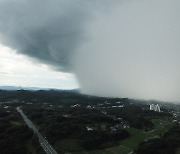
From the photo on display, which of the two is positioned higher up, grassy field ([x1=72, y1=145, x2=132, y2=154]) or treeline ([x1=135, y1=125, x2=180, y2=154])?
treeline ([x1=135, y1=125, x2=180, y2=154])

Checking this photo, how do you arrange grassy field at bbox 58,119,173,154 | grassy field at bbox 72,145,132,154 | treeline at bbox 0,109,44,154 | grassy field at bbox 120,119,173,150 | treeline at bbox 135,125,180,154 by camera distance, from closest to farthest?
treeline at bbox 0,109,44,154 → treeline at bbox 135,125,180,154 → grassy field at bbox 72,145,132,154 → grassy field at bbox 58,119,173,154 → grassy field at bbox 120,119,173,150

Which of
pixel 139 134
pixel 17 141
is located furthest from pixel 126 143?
pixel 17 141

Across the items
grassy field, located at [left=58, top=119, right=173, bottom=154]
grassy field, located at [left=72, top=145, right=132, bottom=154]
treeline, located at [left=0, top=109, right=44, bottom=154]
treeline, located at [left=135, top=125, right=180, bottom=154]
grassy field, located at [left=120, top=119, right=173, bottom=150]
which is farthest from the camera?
grassy field, located at [left=120, top=119, right=173, bottom=150]

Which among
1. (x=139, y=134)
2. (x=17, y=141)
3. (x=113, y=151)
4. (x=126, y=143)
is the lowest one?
(x=113, y=151)

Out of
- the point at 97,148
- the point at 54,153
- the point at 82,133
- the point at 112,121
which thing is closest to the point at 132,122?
the point at 112,121

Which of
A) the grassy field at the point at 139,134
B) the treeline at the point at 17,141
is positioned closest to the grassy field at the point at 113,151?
the grassy field at the point at 139,134

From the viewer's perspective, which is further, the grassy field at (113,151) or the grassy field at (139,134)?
the grassy field at (139,134)

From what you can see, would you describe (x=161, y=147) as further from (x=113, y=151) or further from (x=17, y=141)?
(x=17, y=141)

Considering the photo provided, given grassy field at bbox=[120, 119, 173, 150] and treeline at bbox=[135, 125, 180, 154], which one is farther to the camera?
grassy field at bbox=[120, 119, 173, 150]

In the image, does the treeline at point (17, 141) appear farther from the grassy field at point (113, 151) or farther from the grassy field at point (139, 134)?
the grassy field at point (139, 134)

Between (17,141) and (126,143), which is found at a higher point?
(126,143)

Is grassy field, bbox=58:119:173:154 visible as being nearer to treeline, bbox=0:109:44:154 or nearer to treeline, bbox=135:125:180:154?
treeline, bbox=135:125:180:154

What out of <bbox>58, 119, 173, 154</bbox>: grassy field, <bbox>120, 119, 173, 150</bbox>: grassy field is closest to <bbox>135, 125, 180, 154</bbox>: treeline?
<bbox>58, 119, 173, 154</bbox>: grassy field
